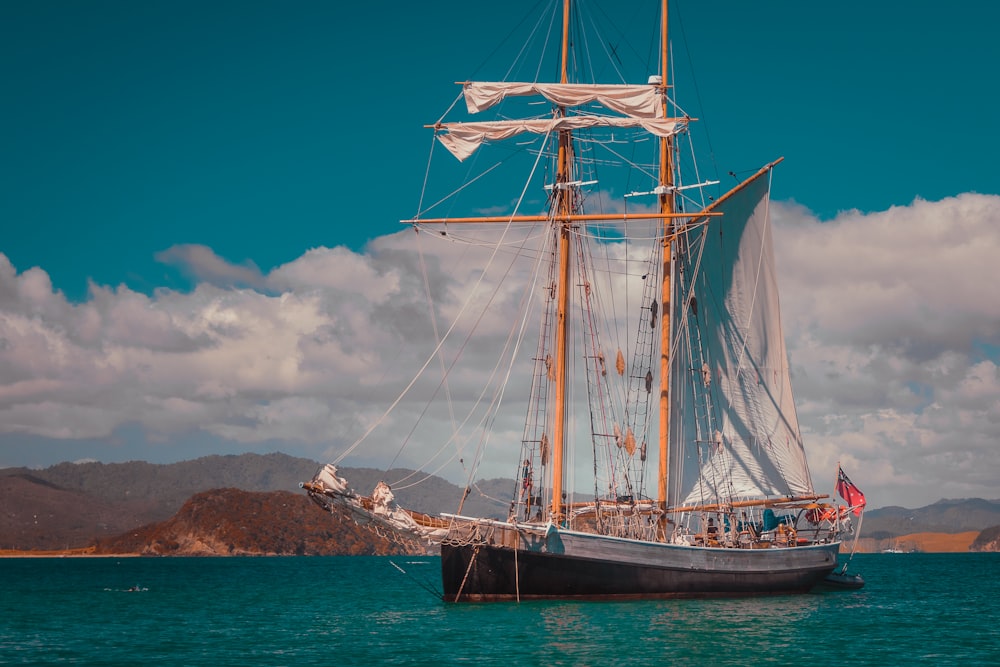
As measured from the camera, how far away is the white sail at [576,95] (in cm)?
5372

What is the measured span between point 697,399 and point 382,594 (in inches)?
1310

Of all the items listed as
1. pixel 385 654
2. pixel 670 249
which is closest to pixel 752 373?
pixel 670 249

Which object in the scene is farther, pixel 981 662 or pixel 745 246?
pixel 745 246

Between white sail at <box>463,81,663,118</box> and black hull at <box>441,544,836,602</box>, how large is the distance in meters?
22.4

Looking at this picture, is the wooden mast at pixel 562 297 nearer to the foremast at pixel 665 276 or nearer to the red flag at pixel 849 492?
the foremast at pixel 665 276

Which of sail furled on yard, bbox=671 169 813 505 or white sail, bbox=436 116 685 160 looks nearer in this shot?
white sail, bbox=436 116 685 160

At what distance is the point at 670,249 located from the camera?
59156mm

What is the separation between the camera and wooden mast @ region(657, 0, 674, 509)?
58.1 m

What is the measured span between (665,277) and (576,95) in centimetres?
1174

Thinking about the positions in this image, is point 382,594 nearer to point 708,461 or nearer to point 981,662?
point 708,461

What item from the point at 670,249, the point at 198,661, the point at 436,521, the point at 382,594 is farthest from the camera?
the point at 382,594

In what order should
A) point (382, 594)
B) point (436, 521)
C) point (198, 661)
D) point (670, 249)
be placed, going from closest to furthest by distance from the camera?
point (198, 661)
point (436, 521)
point (670, 249)
point (382, 594)

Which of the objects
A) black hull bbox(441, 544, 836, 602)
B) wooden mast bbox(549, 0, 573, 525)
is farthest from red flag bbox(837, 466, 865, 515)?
wooden mast bbox(549, 0, 573, 525)

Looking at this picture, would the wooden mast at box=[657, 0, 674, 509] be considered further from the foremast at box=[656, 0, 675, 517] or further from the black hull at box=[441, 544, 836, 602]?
the black hull at box=[441, 544, 836, 602]
